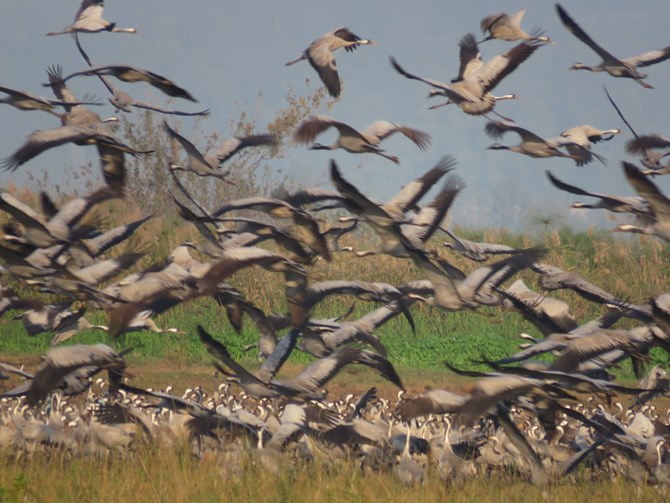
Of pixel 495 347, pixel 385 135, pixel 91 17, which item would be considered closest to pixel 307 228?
pixel 385 135

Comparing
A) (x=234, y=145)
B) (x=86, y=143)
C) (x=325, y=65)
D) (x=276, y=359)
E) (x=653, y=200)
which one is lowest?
(x=276, y=359)

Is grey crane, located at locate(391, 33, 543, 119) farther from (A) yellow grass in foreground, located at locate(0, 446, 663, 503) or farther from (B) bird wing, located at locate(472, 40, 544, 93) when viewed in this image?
(A) yellow grass in foreground, located at locate(0, 446, 663, 503)

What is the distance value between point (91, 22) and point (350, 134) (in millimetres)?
2698

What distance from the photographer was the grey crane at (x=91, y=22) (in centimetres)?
960

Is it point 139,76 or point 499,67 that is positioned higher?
point 139,76

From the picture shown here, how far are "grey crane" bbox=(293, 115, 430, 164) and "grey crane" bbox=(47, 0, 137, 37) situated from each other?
6.01ft

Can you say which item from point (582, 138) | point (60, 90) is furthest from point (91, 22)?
point (582, 138)

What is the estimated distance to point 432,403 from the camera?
268 inches

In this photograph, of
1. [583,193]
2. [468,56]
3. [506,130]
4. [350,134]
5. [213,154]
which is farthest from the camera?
[468,56]

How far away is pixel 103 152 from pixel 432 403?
10.4 feet

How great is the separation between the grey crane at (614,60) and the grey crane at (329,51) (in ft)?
5.97

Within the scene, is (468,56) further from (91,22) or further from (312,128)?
(91,22)

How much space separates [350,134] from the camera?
9.20 meters

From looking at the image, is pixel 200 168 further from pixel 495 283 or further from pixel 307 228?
pixel 495 283
